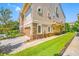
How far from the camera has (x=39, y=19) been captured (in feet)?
8.33

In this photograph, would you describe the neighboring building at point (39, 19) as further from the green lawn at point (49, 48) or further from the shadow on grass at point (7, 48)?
the shadow on grass at point (7, 48)

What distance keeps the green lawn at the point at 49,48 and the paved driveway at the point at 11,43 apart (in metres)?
0.10

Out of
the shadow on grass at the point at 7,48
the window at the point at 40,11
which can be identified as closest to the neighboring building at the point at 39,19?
the window at the point at 40,11

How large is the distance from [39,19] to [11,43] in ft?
1.36

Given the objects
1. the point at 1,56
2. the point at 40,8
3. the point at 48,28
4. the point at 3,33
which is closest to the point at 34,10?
the point at 40,8

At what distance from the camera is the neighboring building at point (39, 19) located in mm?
2525

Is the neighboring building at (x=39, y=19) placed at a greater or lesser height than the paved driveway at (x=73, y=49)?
greater

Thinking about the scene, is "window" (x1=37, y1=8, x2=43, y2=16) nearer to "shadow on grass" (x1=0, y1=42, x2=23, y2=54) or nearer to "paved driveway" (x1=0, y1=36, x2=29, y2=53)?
"paved driveway" (x1=0, y1=36, x2=29, y2=53)

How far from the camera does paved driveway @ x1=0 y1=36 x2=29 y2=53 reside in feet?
8.20

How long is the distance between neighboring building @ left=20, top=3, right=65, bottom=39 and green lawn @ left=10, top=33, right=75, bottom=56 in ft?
0.32

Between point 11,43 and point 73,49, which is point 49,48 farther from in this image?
point 11,43

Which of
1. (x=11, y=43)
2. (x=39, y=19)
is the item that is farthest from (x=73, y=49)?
(x=11, y=43)

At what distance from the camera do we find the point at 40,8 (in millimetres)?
2533

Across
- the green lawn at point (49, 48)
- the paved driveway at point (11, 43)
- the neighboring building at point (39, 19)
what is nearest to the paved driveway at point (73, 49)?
the green lawn at point (49, 48)
